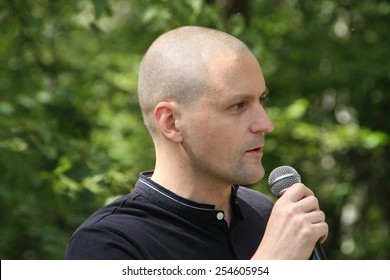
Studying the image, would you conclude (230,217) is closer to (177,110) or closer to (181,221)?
(181,221)

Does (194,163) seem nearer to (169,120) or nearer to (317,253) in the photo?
(169,120)

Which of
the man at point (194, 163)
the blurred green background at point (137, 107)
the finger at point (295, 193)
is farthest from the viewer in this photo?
the blurred green background at point (137, 107)

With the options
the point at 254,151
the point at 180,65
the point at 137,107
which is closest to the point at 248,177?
the point at 254,151

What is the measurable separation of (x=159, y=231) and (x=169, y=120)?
0.36 m

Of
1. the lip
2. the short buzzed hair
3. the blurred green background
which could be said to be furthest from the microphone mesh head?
the blurred green background

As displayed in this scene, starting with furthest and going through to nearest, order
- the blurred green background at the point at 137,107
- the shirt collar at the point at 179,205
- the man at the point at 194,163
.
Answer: the blurred green background at the point at 137,107 < the shirt collar at the point at 179,205 < the man at the point at 194,163

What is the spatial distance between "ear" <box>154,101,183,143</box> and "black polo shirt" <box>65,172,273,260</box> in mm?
160

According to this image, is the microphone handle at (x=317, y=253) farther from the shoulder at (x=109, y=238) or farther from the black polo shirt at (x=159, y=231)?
the shoulder at (x=109, y=238)

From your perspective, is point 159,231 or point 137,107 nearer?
point 159,231

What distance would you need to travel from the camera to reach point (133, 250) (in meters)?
2.41

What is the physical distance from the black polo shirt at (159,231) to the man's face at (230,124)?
0.15 meters

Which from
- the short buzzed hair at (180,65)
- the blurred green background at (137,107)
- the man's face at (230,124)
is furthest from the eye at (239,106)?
the blurred green background at (137,107)

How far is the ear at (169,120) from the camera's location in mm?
2619

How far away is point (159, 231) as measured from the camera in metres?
2.50
